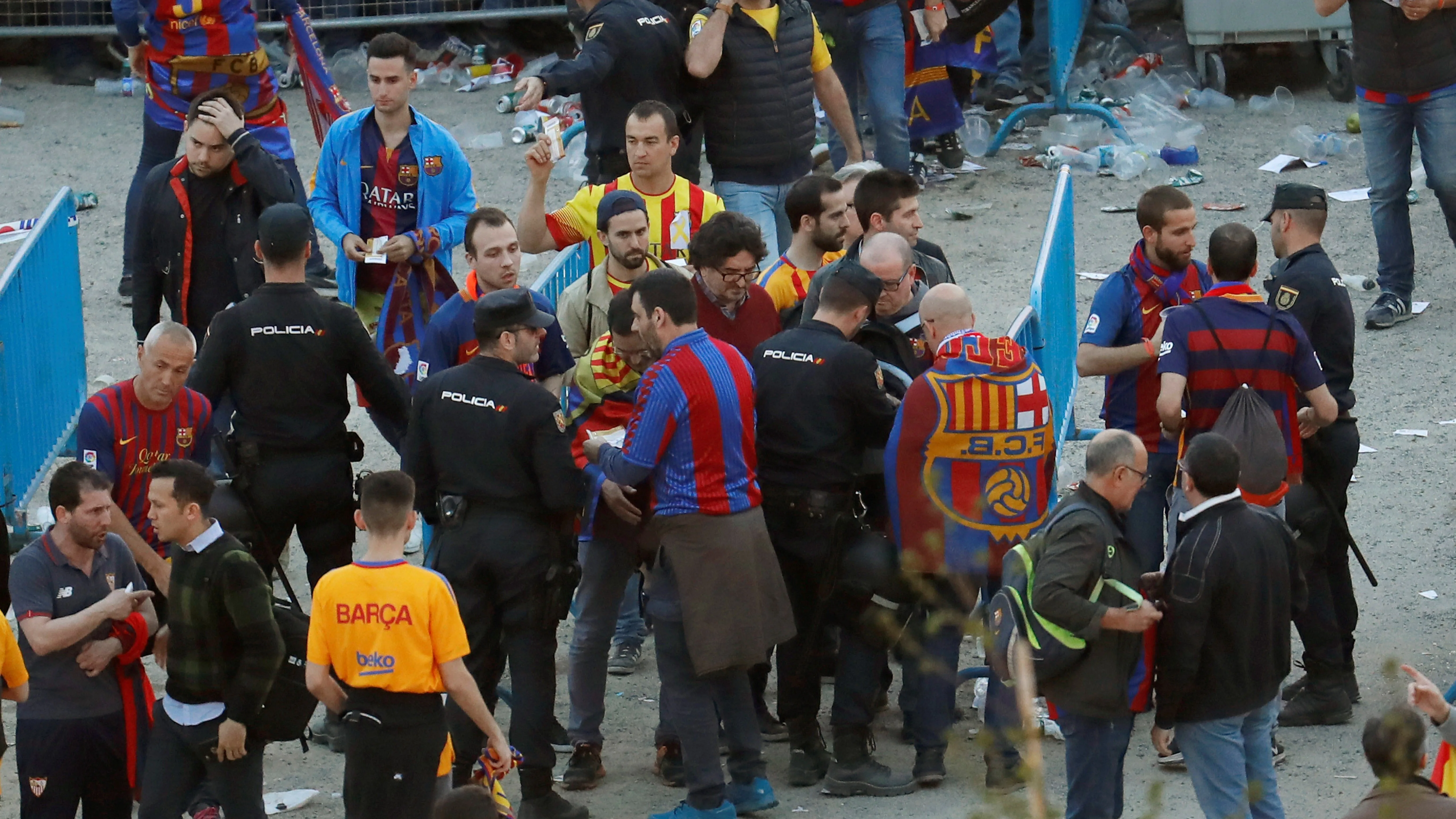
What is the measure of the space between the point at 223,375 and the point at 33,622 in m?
1.33

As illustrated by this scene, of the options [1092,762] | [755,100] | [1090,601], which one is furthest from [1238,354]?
[755,100]

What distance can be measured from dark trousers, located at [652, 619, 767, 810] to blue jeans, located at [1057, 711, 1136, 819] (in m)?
1.13

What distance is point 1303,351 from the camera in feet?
21.0

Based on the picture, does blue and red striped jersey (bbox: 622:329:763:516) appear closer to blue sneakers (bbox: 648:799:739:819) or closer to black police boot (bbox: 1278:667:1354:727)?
blue sneakers (bbox: 648:799:739:819)

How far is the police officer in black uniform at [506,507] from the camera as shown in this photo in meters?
5.96

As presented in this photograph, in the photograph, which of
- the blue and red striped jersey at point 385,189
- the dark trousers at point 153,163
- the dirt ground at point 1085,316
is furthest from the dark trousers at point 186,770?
the dark trousers at point 153,163

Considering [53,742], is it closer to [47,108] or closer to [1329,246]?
[1329,246]

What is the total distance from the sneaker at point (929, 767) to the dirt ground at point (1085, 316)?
1.6 inches

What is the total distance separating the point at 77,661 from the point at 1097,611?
3.06 m

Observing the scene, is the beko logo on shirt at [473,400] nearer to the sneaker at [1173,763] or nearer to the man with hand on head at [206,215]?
the man with hand on head at [206,215]

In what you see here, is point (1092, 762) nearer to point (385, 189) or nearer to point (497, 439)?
point (497, 439)

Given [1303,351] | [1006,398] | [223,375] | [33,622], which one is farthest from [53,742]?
[1303,351]

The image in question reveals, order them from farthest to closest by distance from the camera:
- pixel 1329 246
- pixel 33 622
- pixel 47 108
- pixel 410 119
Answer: pixel 47 108 → pixel 1329 246 → pixel 410 119 → pixel 33 622

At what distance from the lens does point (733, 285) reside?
669cm
